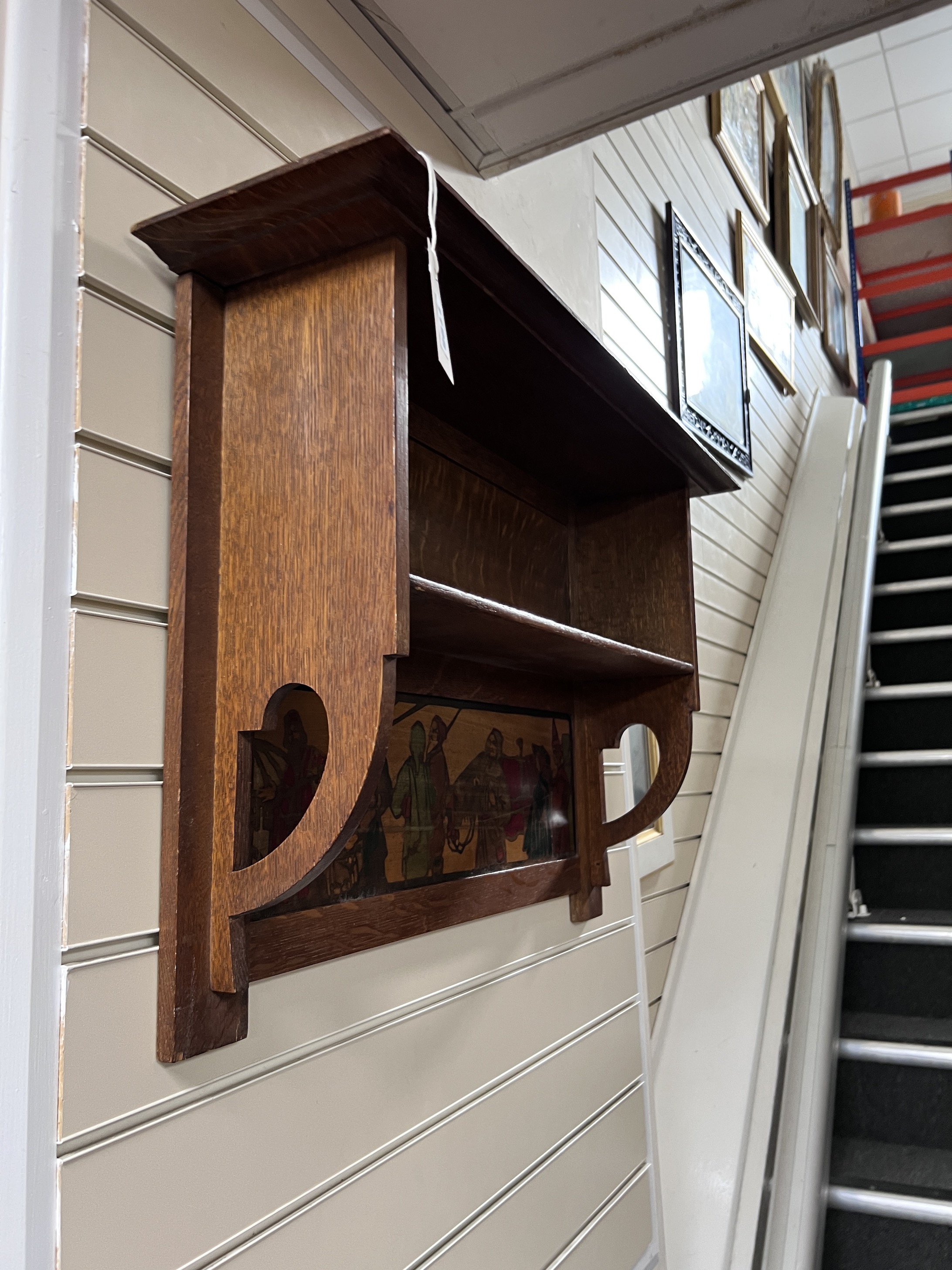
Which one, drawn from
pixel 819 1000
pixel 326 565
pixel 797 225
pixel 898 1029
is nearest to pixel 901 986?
pixel 898 1029

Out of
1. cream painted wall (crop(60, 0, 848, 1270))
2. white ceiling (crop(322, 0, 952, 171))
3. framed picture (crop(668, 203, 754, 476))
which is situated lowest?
cream painted wall (crop(60, 0, 848, 1270))

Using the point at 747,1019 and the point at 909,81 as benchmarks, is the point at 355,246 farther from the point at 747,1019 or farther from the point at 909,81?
the point at 909,81

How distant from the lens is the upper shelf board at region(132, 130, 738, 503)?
0.65 meters

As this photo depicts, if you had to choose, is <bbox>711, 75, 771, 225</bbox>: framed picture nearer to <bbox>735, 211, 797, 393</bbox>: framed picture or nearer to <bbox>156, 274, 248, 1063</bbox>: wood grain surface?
<bbox>735, 211, 797, 393</bbox>: framed picture

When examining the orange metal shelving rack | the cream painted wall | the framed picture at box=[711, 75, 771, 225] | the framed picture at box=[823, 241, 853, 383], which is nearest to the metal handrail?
the cream painted wall

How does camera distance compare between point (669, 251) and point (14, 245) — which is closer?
point (14, 245)

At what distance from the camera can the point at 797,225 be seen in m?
3.59

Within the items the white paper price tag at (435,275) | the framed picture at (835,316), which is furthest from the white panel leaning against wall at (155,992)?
the framed picture at (835,316)

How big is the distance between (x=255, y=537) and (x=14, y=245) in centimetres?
25

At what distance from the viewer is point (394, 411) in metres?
0.68

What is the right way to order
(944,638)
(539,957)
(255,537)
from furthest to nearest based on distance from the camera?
(944,638) → (539,957) → (255,537)

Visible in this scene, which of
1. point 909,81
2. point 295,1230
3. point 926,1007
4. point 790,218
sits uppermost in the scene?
point 909,81

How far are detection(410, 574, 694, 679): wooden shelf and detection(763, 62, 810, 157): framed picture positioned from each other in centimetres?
289

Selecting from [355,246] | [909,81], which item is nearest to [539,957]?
[355,246]
